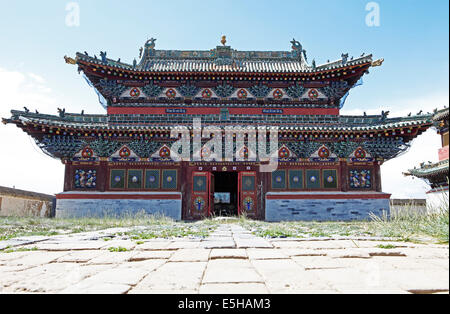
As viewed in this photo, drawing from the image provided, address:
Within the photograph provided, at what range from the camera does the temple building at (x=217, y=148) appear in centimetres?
1221

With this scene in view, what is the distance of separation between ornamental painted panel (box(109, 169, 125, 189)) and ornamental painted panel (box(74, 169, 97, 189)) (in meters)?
0.72

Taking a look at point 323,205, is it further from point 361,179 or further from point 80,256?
point 80,256

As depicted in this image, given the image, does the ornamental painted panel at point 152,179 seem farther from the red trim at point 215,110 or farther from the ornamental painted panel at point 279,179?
the ornamental painted panel at point 279,179

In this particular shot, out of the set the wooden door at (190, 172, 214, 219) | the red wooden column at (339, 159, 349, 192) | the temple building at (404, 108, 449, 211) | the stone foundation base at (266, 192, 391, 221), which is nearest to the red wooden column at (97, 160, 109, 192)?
the wooden door at (190, 172, 214, 219)

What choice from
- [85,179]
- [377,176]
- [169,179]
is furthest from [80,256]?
[377,176]

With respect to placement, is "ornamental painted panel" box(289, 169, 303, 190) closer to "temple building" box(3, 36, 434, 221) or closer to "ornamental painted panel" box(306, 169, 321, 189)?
"temple building" box(3, 36, 434, 221)

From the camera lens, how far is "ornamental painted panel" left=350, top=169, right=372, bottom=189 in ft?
41.7

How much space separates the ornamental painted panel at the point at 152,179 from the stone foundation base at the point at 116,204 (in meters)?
0.30

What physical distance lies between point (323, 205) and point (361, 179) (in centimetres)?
209

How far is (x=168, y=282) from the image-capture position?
2.16m
